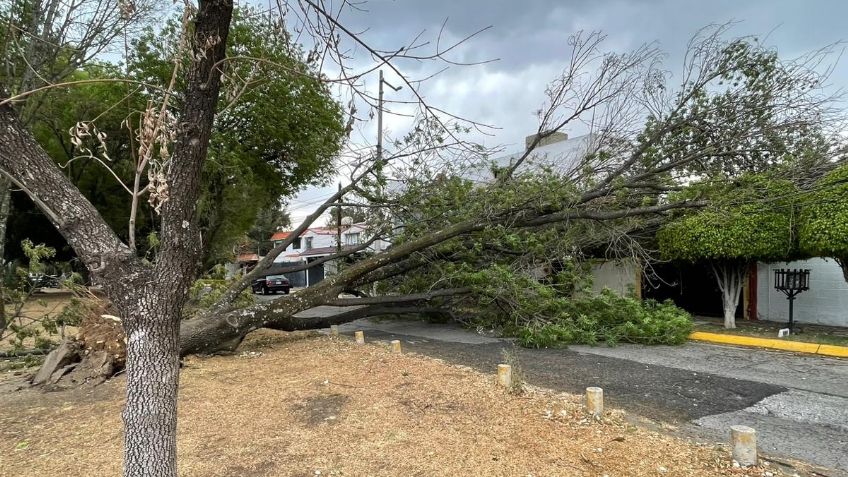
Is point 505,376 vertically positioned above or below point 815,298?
below

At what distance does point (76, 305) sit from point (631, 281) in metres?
12.5

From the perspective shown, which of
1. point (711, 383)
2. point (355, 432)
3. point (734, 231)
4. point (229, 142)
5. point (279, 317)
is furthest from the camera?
point (229, 142)

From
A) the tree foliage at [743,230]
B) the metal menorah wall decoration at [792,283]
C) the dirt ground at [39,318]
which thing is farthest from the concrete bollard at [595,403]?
the metal menorah wall decoration at [792,283]

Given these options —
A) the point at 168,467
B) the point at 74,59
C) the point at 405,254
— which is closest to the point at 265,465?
the point at 168,467

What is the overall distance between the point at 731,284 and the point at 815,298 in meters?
2.14

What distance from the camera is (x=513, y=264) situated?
363 inches

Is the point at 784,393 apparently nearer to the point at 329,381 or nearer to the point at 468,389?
the point at 468,389

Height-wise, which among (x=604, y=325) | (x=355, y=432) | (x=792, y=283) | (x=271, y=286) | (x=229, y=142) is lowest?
(x=271, y=286)

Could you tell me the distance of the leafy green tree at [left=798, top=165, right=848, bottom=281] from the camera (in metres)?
8.46

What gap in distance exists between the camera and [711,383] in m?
6.00

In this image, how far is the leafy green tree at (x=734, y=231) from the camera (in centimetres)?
806

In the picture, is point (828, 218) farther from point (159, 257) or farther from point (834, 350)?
point (159, 257)

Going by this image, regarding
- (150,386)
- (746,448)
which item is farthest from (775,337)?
(150,386)

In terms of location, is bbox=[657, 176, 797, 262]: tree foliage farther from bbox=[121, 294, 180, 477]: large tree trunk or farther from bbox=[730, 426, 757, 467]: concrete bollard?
bbox=[121, 294, 180, 477]: large tree trunk
